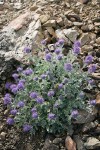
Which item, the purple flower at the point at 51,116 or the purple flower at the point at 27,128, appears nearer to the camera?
the purple flower at the point at 51,116

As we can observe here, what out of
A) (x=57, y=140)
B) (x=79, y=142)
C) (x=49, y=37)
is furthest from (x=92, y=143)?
(x=49, y=37)

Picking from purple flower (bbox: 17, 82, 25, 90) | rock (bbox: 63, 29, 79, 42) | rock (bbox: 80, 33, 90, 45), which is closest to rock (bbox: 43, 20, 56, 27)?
rock (bbox: 63, 29, 79, 42)

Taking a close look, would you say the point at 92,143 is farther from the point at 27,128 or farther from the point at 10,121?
the point at 10,121

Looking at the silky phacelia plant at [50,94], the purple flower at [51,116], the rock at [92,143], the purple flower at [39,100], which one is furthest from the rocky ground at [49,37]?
the purple flower at [39,100]

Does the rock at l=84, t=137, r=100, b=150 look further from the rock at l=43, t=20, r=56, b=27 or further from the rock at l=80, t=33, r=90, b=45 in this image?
the rock at l=43, t=20, r=56, b=27

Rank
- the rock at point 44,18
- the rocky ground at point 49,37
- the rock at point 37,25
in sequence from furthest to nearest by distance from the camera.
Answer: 1. the rock at point 44,18
2. the rock at point 37,25
3. the rocky ground at point 49,37

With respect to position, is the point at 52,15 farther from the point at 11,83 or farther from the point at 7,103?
the point at 7,103

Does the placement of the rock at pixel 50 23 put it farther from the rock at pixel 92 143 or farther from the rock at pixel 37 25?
the rock at pixel 92 143
